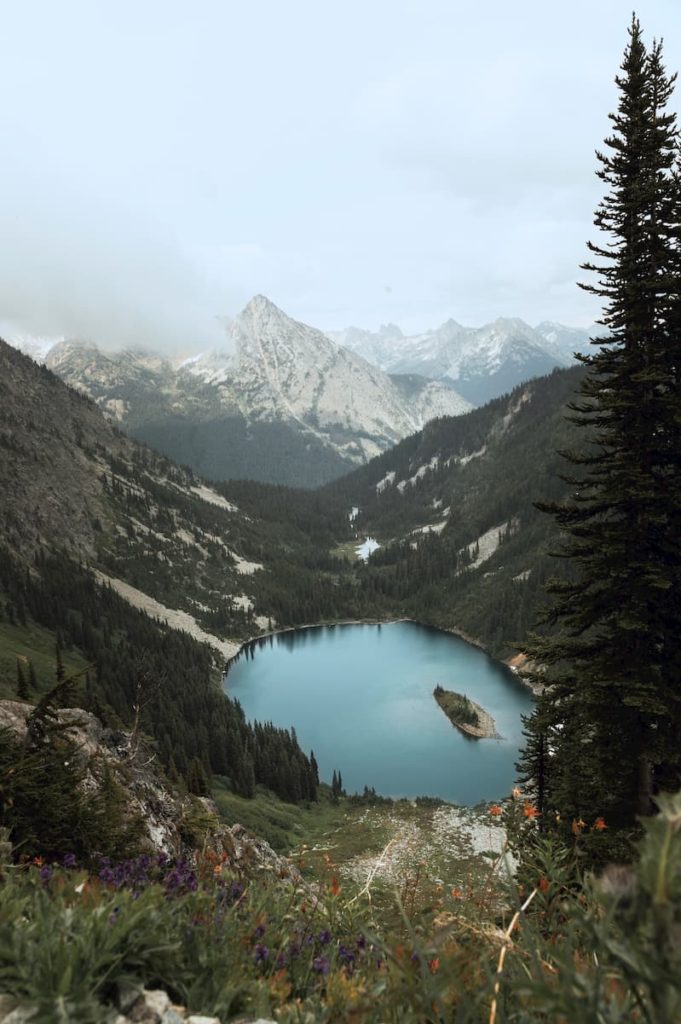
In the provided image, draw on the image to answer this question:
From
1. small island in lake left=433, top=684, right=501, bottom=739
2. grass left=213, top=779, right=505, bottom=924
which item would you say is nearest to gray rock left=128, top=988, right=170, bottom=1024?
grass left=213, top=779, right=505, bottom=924

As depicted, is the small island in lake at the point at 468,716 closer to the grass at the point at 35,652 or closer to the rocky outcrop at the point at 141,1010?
the grass at the point at 35,652

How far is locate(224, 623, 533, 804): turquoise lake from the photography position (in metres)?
93.7

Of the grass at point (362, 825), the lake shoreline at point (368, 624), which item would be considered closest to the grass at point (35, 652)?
the grass at point (362, 825)

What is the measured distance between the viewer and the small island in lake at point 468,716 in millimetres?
106062

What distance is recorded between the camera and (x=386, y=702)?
12544 centimetres

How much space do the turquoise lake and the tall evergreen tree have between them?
8038 centimetres

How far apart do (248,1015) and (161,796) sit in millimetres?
15699

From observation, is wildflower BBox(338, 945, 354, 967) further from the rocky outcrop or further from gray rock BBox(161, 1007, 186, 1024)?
gray rock BBox(161, 1007, 186, 1024)

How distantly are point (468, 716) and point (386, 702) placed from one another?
71.7 feet

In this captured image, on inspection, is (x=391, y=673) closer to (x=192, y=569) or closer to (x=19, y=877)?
(x=192, y=569)

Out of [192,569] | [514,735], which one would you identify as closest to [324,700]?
[514,735]

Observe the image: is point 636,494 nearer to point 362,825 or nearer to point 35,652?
point 362,825

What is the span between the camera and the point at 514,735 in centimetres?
10512

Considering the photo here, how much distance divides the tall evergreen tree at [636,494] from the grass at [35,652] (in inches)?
2036
